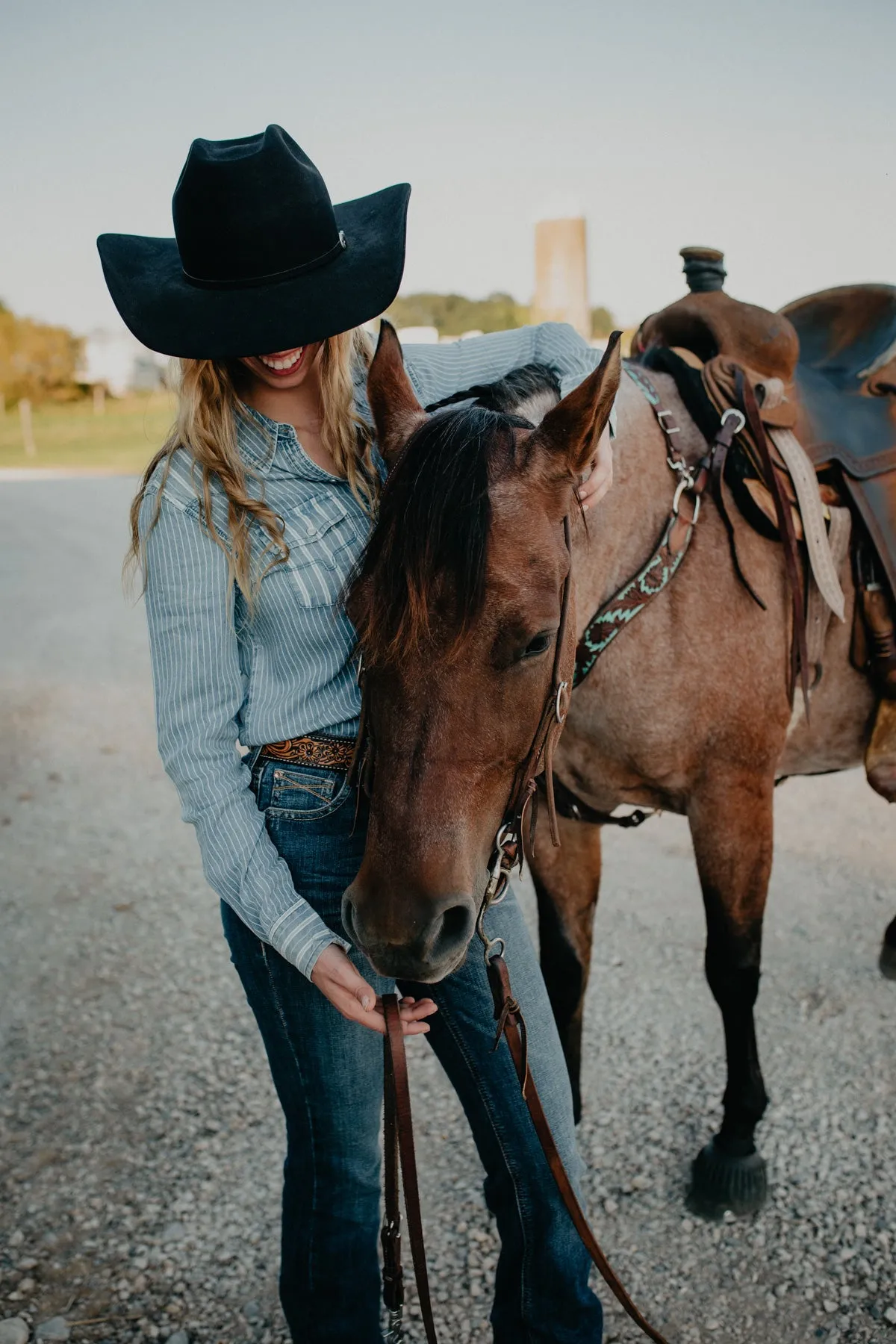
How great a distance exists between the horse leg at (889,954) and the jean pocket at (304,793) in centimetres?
242

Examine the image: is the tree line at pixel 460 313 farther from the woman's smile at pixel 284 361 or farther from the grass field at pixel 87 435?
the woman's smile at pixel 284 361

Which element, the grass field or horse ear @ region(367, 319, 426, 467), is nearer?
horse ear @ region(367, 319, 426, 467)

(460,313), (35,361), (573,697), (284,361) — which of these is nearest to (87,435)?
(35,361)

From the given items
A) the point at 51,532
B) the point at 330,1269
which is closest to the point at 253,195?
the point at 330,1269

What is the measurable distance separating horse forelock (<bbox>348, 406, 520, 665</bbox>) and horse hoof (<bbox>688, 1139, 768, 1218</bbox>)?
1.74 metres

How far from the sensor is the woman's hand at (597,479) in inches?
65.5

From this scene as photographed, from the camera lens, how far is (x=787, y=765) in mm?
2654

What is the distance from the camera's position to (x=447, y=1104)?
2.87m

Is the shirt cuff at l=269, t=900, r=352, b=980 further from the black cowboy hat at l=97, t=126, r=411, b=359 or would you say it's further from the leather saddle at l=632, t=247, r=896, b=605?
the leather saddle at l=632, t=247, r=896, b=605

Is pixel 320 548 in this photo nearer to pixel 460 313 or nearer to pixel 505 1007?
pixel 505 1007

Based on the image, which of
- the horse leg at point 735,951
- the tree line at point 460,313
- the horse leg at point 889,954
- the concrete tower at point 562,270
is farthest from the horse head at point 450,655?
the tree line at point 460,313

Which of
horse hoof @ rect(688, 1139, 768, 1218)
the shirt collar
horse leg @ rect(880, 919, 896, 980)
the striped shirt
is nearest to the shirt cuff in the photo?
the striped shirt

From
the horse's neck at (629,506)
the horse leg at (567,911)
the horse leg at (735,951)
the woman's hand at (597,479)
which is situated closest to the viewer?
the woman's hand at (597,479)

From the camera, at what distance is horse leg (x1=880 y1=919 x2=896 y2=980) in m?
3.29
